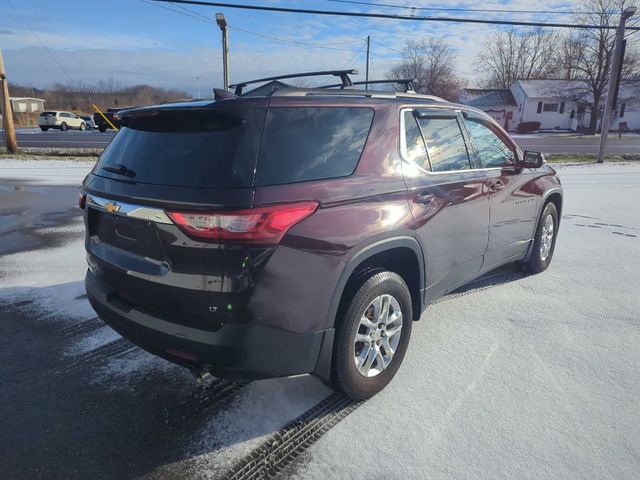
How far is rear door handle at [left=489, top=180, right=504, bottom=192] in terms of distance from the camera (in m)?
3.78

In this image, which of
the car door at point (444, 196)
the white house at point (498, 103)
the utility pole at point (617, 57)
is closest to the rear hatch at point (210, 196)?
the car door at point (444, 196)

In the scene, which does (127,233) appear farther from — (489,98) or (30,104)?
(30,104)

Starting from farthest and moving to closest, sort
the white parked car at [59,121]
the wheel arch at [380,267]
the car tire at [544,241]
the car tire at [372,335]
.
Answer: the white parked car at [59,121]
the car tire at [544,241]
the car tire at [372,335]
the wheel arch at [380,267]

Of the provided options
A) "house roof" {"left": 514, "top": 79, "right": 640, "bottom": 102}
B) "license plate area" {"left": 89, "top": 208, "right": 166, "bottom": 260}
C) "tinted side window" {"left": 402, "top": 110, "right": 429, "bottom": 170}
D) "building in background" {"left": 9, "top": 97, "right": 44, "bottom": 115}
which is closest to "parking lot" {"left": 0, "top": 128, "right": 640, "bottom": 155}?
"license plate area" {"left": 89, "top": 208, "right": 166, "bottom": 260}

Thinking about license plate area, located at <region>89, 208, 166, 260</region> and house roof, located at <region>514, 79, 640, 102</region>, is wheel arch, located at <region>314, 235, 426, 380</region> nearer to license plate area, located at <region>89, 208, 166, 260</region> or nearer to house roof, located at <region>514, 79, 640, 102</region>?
license plate area, located at <region>89, 208, 166, 260</region>

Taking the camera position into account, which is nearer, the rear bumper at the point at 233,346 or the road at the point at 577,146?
the rear bumper at the point at 233,346

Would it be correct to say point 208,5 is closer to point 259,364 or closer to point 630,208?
point 630,208

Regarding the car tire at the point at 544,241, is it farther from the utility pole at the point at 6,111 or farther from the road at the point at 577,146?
the road at the point at 577,146

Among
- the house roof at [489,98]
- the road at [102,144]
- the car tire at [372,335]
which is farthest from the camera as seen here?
the house roof at [489,98]

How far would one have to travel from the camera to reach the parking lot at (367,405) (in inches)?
90.7

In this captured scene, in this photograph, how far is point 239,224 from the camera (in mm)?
2088

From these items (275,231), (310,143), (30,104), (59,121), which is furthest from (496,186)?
(30,104)

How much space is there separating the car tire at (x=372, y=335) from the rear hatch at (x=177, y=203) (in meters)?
0.74

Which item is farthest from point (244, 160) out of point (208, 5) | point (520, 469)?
point (208, 5)
